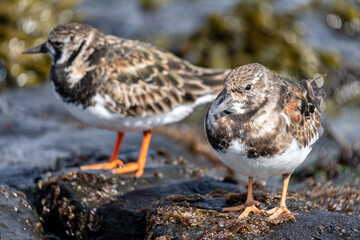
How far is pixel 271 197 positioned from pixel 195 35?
7093mm

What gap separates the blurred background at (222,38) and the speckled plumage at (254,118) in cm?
527

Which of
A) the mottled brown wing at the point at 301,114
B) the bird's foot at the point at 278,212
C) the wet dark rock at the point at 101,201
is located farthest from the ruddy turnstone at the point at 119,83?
the bird's foot at the point at 278,212

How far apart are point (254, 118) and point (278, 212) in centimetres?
91

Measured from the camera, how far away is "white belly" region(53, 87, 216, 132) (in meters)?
5.89

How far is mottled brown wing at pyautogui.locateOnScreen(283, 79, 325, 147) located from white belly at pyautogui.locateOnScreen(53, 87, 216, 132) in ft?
6.96

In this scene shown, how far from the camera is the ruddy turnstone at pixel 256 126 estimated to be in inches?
154

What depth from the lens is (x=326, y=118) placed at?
33.5ft

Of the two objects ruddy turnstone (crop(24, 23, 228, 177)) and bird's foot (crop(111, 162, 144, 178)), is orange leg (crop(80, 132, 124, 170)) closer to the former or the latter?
ruddy turnstone (crop(24, 23, 228, 177))

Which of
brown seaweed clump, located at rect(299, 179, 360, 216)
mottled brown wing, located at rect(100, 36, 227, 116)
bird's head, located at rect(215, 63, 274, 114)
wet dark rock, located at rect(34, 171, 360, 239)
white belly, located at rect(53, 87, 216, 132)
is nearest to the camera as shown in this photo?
bird's head, located at rect(215, 63, 274, 114)

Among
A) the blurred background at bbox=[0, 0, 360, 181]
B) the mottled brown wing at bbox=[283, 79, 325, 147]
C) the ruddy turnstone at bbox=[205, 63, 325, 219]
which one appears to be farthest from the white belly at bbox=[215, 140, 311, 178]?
the blurred background at bbox=[0, 0, 360, 181]

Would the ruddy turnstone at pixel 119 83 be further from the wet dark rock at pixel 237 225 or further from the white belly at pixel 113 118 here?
the wet dark rock at pixel 237 225

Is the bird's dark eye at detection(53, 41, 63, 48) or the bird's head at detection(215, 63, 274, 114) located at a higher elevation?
the bird's head at detection(215, 63, 274, 114)

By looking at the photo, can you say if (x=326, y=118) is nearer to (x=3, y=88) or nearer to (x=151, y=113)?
(x=151, y=113)

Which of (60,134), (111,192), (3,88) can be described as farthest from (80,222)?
(3,88)
